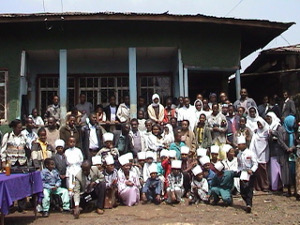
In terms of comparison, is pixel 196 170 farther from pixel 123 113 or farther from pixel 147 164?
pixel 123 113

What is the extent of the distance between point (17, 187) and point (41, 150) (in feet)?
6.20

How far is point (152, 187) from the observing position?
26.6 feet

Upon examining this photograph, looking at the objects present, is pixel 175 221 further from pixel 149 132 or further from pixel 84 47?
pixel 84 47

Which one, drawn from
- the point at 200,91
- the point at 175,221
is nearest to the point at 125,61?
the point at 200,91

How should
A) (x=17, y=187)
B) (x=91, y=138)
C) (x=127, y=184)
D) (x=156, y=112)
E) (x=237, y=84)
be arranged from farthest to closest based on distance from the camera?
(x=237, y=84) < (x=156, y=112) < (x=91, y=138) < (x=127, y=184) < (x=17, y=187)

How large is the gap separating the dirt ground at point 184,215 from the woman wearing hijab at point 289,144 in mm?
696

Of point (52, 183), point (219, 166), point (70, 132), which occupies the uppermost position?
point (70, 132)

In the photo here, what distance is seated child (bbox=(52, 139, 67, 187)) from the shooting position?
7.90 m

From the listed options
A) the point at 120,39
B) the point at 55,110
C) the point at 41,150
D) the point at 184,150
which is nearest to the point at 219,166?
the point at 184,150

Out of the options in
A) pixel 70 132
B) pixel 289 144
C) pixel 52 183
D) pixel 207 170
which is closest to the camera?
pixel 52 183

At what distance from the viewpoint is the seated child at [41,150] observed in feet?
25.8

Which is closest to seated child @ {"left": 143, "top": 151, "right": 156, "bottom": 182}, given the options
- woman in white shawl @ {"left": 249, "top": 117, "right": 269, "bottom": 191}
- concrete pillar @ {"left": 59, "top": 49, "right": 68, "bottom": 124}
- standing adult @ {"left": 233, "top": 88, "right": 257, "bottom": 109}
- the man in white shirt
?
the man in white shirt

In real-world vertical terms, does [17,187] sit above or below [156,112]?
below

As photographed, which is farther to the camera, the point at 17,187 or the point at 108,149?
the point at 108,149
